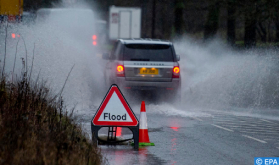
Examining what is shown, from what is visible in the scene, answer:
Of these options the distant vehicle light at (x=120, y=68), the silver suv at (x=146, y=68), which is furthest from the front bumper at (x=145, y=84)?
the distant vehicle light at (x=120, y=68)

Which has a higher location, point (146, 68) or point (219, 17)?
point (219, 17)

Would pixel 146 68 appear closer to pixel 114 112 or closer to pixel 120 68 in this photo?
pixel 120 68

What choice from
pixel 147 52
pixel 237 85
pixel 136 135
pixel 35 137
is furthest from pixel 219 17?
pixel 35 137

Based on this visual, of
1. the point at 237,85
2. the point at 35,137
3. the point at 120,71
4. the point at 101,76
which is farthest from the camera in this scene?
the point at 237,85

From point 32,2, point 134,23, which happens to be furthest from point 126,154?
point 32,2

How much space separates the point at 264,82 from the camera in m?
20.0

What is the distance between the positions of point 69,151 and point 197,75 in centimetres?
1533

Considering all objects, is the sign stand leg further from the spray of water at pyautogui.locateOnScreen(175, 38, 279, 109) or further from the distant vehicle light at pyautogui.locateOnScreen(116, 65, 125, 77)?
the spray of water at pyautogui.locateOnScreen(175, 38, 279, 109)

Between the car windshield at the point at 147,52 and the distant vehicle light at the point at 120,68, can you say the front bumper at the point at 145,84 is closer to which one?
the distant vehicle light at the point at 120,68

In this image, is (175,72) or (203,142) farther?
(175,72)

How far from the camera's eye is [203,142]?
31.6 feet

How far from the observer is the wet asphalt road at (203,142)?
8.12 m

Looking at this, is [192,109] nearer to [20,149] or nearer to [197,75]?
[197,75]

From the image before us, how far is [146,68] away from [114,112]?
6.01 meters
